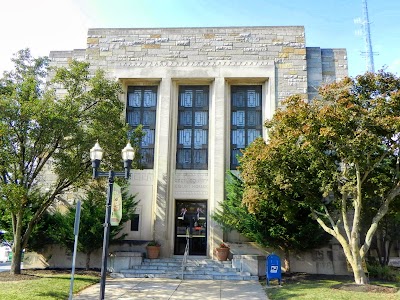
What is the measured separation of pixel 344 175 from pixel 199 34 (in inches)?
456

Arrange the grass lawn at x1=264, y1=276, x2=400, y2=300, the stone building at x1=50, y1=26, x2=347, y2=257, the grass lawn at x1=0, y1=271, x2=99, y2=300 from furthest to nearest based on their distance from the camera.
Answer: the stone building at x1=50, y1=26, x2=347, y2=257
the grass lawn at x1=264, y1=276, x2=400, y2=300
the grass lawn at x1=0, y1=271, x2=99, y2=300

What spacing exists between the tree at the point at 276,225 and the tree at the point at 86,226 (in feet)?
15.6

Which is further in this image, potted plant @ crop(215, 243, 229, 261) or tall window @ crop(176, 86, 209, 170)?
tall window @ crop(176, 86, 209, 170)

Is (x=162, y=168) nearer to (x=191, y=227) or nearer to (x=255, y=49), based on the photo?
(x=191, y=227)

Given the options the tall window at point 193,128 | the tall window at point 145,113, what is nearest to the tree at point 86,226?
the tall window at point 145,113

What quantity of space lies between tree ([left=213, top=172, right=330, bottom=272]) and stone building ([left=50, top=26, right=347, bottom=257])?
2.26 metres

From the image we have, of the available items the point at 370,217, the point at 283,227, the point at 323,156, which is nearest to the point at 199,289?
the point at 283,227

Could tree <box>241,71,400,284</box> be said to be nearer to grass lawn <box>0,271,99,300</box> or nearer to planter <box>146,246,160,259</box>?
planter <box>146,246,160,259</box>

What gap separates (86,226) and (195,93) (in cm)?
899

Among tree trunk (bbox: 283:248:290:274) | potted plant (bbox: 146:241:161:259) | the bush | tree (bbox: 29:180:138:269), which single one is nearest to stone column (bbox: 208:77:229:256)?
potted plant (bbox: 146:241:161:259)

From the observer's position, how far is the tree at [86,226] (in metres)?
15.5

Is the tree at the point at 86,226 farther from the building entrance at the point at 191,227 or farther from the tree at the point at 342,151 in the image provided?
the tree at the point at 342,151

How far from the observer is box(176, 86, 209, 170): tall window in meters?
Result: 19.4

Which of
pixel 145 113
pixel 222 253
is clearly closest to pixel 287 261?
pixel 222 253
